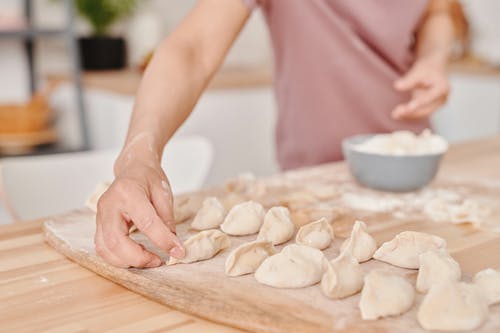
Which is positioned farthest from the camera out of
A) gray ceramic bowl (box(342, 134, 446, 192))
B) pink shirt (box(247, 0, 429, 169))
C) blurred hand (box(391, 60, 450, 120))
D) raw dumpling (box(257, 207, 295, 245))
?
pink shirt (box(247, 0, 429, 169))

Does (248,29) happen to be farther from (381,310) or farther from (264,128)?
(381,310)

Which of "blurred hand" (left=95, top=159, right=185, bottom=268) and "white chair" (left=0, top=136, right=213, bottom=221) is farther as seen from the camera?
"white chair" (left=0, top=136, right=213, bottom=221)

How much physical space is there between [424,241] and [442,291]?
19cm

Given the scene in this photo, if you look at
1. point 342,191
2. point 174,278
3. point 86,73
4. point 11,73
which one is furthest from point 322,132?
point 11,73

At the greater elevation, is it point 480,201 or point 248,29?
point 248,29

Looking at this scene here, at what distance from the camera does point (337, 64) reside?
5.09 feet

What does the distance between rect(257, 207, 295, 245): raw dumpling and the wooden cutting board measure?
0.04 metres

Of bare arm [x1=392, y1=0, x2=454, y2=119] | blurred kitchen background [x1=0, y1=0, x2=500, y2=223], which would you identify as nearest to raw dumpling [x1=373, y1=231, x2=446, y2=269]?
bare arm [x1=392, y1=0, x2=454, y2=119]

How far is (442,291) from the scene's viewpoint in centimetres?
66

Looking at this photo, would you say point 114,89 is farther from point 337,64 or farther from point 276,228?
point 276,228

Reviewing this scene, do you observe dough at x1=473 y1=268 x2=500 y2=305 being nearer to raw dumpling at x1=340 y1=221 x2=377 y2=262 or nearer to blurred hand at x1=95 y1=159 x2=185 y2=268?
raw dumpling at x1=340 y1=221 x2=377 y2=262

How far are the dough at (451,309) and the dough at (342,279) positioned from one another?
78 millimetres

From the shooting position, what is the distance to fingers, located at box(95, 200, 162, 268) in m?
0.78

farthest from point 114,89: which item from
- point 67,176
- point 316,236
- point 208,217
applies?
point 316,236
